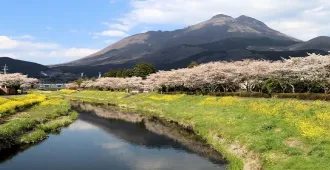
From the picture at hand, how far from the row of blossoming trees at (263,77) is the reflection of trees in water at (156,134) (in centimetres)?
2101

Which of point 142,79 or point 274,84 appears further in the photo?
point 142,79

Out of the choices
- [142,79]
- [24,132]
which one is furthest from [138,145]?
[142,79]

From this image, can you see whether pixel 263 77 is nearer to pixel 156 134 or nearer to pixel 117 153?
Answer: pixel 156 134

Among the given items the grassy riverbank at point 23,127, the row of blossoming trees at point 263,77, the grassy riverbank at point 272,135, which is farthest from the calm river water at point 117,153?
the row of blossoming trees at point 263,77

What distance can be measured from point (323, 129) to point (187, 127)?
16954 mm

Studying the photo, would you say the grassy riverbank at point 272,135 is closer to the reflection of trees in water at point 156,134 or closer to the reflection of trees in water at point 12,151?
the reflection of trees in water at point 156,134

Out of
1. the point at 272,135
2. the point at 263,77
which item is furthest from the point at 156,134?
the point at 263,77

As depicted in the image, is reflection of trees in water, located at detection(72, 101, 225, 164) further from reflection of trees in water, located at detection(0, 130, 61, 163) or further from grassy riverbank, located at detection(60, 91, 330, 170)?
reflection of trees in water, located at detection(0, 130, 61, 163)

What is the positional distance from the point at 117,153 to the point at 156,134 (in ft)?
28.4

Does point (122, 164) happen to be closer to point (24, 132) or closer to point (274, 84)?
point (24, 132)

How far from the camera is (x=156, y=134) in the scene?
34.0 metres

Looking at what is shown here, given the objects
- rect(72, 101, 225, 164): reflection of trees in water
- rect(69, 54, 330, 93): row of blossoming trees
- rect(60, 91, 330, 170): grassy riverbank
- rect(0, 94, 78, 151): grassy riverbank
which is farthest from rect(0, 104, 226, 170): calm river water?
rect(69, 54, 330, 93): row of blossoming trees

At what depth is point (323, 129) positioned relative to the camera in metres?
20.6

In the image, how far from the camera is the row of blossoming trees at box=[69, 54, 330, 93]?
44469 millimetres
